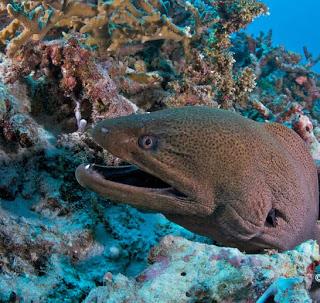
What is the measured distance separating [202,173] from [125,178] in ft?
1.95

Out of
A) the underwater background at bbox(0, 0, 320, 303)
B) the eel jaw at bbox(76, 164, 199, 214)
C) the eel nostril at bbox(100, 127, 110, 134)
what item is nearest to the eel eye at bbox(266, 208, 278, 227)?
the underwater background at bbox(0, 0, 320, 303)

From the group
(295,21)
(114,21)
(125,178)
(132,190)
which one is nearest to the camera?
(132,190)

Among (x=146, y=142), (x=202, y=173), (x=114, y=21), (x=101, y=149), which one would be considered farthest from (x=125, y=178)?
(x=114, y=21)

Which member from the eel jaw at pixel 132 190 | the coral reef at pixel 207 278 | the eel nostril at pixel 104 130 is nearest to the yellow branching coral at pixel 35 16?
the eel nostril at pixel 104 130

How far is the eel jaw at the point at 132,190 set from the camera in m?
2.71

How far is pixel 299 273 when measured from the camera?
7.45 feet

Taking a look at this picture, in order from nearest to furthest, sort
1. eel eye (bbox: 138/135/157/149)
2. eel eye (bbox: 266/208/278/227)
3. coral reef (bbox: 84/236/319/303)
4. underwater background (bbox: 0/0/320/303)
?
coral reef (bbox: 84/236/319/303), underwater background (bbox: 0/0/320/303), eel eye (bbox: 138/135/157/149), eel eye (bbox: 266/208/278/227)

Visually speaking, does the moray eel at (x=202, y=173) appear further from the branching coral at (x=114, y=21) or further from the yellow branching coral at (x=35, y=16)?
the branching coral at (x=114, y=21)

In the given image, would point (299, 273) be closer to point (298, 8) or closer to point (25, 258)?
point (25, 258)

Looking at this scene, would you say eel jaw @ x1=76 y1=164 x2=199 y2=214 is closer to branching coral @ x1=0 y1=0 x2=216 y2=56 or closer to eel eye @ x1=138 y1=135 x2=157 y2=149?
eel eye @ x1=138 y1=135 x2=157 y2=149

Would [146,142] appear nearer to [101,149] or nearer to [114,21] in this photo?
[101,149]

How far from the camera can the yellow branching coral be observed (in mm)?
4248

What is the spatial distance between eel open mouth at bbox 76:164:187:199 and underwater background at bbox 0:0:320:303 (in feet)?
1.47

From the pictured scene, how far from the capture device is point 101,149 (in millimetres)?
3773
